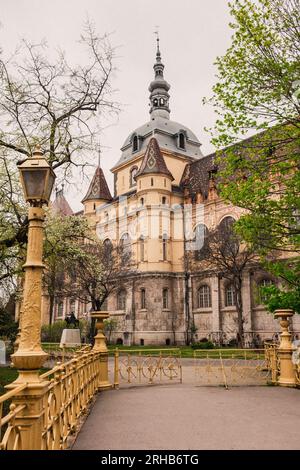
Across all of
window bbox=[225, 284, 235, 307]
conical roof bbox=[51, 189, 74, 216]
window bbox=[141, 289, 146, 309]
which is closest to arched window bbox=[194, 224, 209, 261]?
window bbox=[225, 284, 235, 307]

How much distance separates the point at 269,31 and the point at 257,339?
975 inches

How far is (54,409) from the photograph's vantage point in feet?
14.7

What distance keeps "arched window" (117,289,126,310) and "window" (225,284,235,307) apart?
36.4 feet

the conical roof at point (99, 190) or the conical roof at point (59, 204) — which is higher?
the conical roof at point (99, 190)

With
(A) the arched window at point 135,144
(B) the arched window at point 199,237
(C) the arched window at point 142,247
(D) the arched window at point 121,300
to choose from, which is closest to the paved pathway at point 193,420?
(B) the arched window at point 199,237

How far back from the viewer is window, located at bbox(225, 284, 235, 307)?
3484 cm

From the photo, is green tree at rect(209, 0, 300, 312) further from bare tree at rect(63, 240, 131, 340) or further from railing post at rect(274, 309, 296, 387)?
bare tree at rect(63, 240, 131, 340)

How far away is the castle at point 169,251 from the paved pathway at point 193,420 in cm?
2390

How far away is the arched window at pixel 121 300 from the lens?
41.6 m

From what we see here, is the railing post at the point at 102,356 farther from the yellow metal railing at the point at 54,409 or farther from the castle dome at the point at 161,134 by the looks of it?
the castle dome at the point at 161,134

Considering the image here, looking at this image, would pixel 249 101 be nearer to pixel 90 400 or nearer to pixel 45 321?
pixel 90 400

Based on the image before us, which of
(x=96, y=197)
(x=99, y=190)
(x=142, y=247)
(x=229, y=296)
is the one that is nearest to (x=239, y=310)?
(x=229, y=296)

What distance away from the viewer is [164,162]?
42.1m
